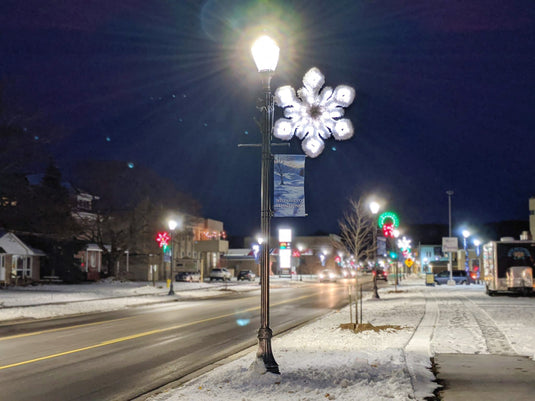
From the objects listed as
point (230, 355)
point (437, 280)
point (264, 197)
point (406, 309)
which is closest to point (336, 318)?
point (406, 309)

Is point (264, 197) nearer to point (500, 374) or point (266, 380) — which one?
point (266, 380)

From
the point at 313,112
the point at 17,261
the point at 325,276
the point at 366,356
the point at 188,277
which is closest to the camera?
the point at 366,356

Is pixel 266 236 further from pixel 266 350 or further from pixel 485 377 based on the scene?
pixel 485 377

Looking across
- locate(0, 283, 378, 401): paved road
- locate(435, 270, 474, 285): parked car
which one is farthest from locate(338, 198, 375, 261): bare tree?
locate(435, 270, 474, 285): parked car

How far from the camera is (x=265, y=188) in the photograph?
31.2 ft

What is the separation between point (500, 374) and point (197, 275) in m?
54.8

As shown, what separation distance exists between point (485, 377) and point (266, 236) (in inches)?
164

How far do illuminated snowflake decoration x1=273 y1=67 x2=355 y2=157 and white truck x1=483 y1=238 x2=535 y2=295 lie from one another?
2445 cm

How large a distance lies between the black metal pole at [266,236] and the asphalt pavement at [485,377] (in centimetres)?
273

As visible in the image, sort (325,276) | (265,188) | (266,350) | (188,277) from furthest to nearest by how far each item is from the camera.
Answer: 1. (325,276)
2. (188,277)
3. (265,188)
4. (266,350)

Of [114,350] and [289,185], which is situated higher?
[289,185]

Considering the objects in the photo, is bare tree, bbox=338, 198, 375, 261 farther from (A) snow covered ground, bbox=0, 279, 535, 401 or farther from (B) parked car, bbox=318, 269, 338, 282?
(B) parked car, bbox=318, 269, 338, 282

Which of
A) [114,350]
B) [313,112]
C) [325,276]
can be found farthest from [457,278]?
[313,112]

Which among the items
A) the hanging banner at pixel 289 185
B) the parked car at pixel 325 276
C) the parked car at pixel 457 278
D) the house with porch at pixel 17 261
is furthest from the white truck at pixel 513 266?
the parked car at pixel 325 276
